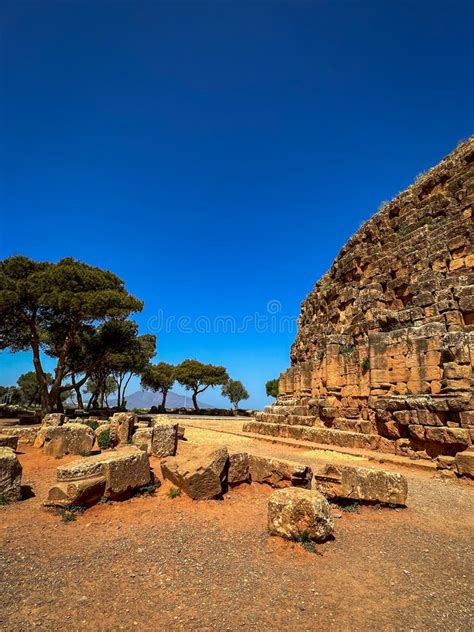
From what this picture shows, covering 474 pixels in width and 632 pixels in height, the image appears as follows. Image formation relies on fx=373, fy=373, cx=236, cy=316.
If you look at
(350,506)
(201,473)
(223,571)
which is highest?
(201,473)

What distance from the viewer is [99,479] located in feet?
21.2

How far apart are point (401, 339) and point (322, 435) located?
15.7 ft

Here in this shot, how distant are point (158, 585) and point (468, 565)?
12.0ft

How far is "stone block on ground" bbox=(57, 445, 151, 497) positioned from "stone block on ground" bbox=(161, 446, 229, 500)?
58 centimetres

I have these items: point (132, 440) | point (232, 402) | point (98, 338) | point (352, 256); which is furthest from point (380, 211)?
point (232, 402)

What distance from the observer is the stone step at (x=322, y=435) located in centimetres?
1284

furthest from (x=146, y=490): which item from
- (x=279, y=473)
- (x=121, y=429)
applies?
(x=121, y=429)

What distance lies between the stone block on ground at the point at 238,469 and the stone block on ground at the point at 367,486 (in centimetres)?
155

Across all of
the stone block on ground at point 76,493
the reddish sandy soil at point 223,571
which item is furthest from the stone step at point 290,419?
the stone block on ground at point 76,493

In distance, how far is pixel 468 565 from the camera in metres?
4.49

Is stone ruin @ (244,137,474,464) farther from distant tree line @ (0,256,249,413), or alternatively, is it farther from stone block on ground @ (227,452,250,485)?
distant tree line @ (0,256,249,413)

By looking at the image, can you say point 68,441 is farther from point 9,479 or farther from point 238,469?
point 238,469

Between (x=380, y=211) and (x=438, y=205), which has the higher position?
(x=380, y=211)

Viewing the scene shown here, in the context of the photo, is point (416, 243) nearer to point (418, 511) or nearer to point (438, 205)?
point (438, 205)
